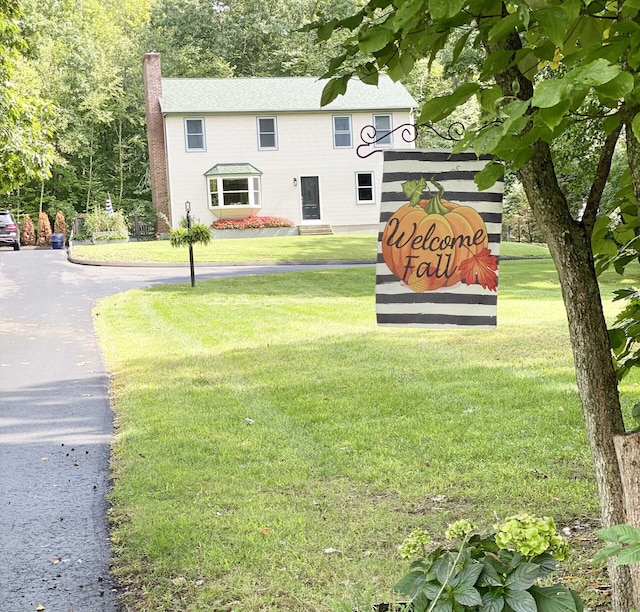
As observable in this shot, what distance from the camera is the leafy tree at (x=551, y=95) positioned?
5.62 feet

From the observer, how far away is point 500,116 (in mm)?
1816

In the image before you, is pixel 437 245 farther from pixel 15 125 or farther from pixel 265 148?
pixel 265 148

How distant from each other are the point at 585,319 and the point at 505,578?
0.87 meters

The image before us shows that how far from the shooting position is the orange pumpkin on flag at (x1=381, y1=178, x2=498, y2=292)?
3.70m

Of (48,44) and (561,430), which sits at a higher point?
(48,44)

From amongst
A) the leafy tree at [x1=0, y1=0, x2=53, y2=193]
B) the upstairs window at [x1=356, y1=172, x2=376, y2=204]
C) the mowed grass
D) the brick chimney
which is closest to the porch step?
the upstairs window at [x1=356, y1=172, x2=376, y2=204]

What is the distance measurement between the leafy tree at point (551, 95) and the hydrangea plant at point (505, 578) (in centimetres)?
38

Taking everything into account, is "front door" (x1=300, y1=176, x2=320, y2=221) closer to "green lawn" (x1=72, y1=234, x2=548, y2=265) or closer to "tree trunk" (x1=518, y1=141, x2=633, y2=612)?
"green lawn" (x1=72, y1=234, x2=548, y2=265)

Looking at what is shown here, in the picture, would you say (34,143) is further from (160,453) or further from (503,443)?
(503,443)

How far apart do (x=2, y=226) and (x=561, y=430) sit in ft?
108

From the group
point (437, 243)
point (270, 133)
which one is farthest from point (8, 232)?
point (437, 243)

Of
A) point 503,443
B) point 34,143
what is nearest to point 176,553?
point 503,443

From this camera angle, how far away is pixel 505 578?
2.22 meters

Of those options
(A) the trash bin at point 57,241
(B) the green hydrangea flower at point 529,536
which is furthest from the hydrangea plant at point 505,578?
(A) the trash bin at point 57,241
